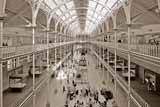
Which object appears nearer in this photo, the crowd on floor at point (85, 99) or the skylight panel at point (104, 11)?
the crowd on floor at point (85, 99)

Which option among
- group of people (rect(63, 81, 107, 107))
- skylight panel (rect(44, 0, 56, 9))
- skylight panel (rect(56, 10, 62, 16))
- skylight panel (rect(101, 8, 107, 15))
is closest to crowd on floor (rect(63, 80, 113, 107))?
group of people (rect(63, 81, 107, 107))

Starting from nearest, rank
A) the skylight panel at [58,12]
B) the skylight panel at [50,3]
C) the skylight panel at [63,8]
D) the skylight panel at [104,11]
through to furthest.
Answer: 1. the skylight panel at [50,3]
2. the skylight panel at [63,8]
3. the skylight panel at [58,12]
4. the skylight panel at [104,11]

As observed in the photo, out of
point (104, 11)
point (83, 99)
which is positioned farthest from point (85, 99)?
point (104, 11)

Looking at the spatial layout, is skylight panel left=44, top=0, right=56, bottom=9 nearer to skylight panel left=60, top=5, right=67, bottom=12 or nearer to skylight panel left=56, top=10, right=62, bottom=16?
skylight panel left=60, top=5, right=67, bottom=12

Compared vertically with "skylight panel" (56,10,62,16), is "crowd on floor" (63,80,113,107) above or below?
below

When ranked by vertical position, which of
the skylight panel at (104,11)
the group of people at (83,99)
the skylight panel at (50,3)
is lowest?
the group of people at (83,99)

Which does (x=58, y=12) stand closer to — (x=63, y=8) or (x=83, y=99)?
(x=63, y=8)

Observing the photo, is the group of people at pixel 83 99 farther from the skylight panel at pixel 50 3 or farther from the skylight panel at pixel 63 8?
the skylight panel at pixel 63 8

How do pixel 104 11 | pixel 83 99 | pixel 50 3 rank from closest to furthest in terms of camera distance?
pixel 83 99 < pixel 50 3 < pixel 104 11

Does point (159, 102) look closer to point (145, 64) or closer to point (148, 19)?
point (145, 64)

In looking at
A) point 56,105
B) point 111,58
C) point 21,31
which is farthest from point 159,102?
point 111,58

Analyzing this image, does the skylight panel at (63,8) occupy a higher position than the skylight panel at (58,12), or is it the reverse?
the skylight panel at (63,8)

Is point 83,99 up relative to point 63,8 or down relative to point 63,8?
down

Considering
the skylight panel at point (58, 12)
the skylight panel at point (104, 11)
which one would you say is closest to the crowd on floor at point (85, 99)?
the skylight panel at point (58, 12)
